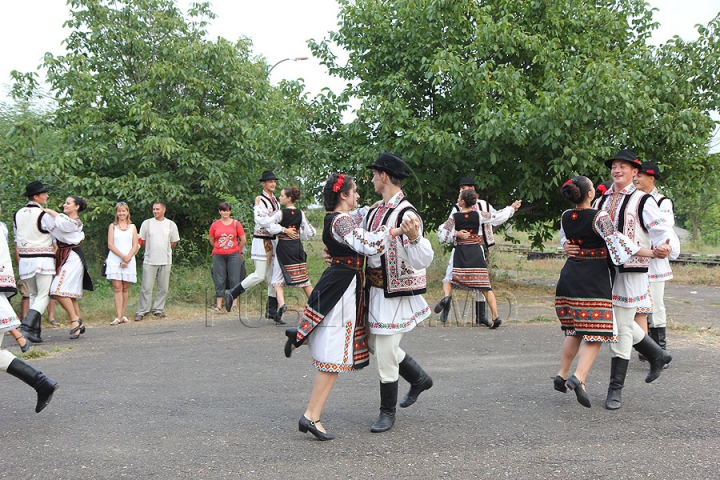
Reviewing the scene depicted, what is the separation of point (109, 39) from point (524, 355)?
11634 millimetres

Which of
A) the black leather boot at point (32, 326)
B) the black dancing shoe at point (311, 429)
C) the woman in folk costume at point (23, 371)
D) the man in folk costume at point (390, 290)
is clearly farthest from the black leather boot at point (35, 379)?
A: the black leather boot at point (32, 326)

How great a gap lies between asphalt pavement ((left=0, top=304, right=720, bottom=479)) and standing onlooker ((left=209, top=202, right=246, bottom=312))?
11.5 ft

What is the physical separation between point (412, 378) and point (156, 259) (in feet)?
21.8

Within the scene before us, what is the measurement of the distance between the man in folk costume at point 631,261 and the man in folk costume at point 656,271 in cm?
58

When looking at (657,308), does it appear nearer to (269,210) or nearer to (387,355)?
(387,355)

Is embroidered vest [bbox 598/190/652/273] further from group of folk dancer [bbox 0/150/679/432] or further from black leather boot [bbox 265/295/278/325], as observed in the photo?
black leather boot [bbox 265/295/278/325]

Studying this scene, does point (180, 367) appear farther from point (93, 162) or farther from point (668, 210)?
point (93, 162)

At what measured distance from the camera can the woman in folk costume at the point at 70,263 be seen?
8734mm

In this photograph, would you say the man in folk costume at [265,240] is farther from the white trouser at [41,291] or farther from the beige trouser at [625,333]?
the beige trouser at [625,333]

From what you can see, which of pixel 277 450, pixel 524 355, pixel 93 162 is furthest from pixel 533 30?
pixel 277 450

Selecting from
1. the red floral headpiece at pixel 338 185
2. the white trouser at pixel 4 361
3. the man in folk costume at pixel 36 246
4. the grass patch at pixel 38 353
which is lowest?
the grass patch at pixel 38 353

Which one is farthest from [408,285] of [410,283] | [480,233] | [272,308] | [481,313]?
[272,308]

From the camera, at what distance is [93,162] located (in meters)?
14.2

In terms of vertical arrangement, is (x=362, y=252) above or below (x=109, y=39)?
below
